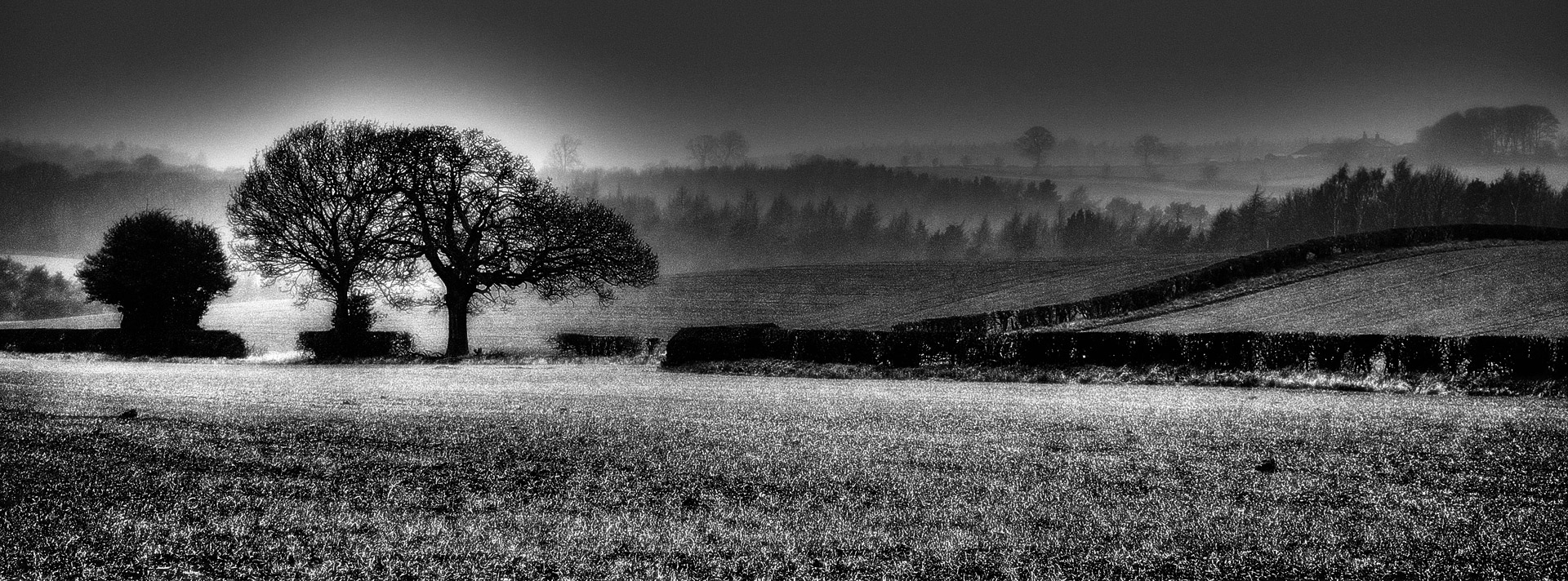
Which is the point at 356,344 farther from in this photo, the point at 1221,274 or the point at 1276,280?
the point at 1276,280

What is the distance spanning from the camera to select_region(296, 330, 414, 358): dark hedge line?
3853 cm

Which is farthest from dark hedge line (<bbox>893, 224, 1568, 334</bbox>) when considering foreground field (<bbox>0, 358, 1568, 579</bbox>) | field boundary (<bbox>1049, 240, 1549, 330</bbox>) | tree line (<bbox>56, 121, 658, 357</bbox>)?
foreground field (<bbox>0, 358, 1568, 579</bbox>)

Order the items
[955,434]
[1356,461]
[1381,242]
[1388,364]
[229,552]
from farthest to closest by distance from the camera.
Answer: [1381,242] → [1388,364] → [955,434] → [1356,461] → [229,552]

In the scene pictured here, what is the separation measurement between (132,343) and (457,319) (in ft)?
41.9

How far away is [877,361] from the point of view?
27.2m

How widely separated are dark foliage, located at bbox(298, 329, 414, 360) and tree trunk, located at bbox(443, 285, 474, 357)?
1860mm

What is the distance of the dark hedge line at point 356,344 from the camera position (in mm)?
38531

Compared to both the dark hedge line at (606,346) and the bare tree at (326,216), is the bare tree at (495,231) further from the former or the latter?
the dark hedge line at (606,346)

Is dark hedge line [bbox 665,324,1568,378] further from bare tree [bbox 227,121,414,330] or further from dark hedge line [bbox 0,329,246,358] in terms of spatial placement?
dark hedge line [bbox 0,329,246,358]

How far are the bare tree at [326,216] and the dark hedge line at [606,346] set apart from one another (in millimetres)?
8950

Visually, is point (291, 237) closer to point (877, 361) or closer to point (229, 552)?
point (877, 361)

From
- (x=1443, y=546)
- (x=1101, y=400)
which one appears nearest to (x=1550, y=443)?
(x=1443, y=546)

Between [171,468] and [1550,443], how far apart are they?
1277 cm

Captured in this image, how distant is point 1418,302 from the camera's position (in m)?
36.9
